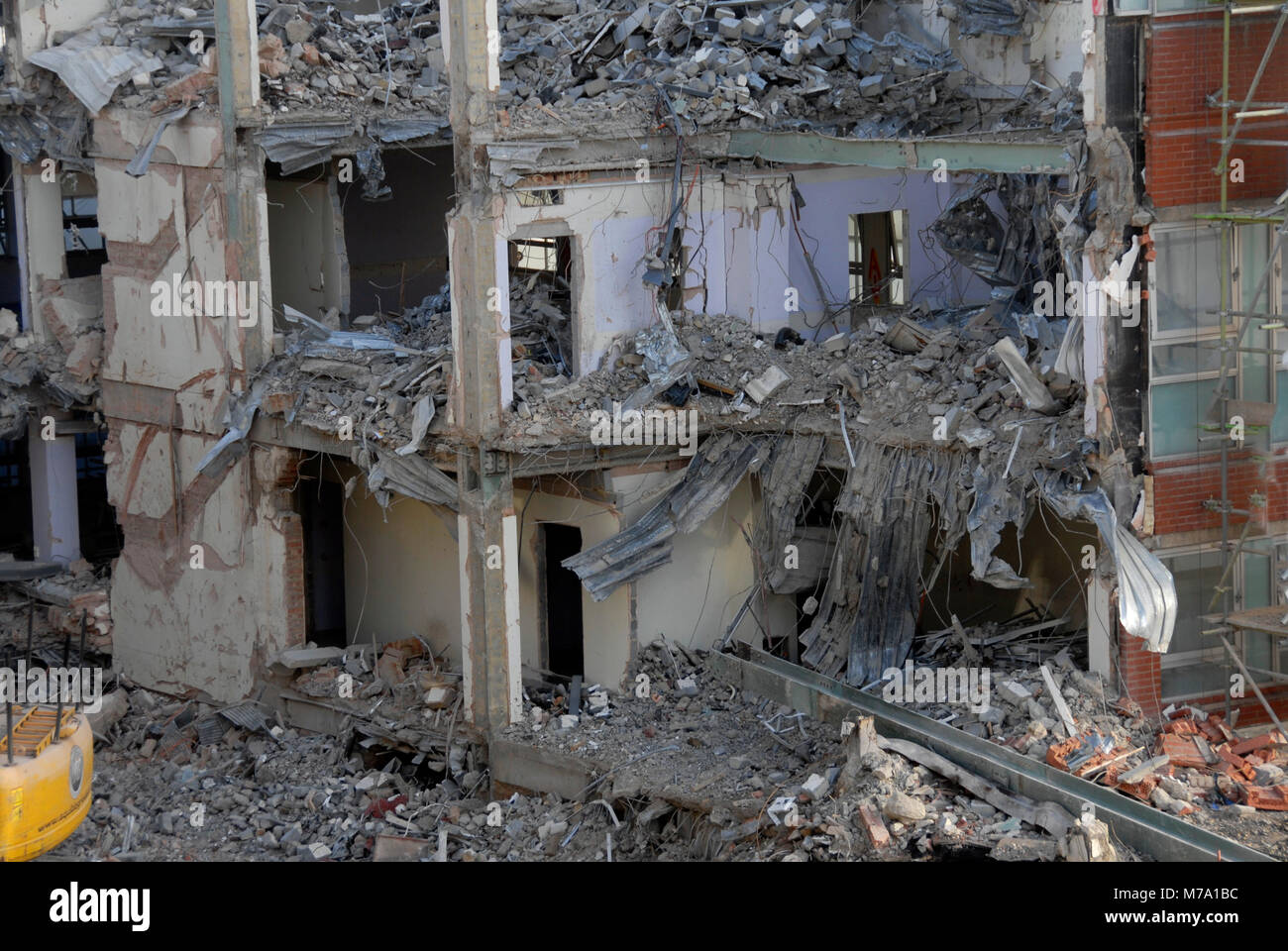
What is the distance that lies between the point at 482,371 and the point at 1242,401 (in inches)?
274

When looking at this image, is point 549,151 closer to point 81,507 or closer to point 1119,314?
point 1119,314

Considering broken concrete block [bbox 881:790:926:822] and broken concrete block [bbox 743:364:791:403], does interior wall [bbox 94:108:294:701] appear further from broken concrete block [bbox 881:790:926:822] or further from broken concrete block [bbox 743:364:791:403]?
broken concrete block [bbox 881:790:926:822]

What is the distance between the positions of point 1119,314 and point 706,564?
542cm

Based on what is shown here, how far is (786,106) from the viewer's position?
20438 millimetres

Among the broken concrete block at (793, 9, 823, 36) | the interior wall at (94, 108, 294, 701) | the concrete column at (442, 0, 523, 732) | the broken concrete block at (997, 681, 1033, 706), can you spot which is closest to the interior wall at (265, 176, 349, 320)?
the interior wall at (94, 108, 294, 701)

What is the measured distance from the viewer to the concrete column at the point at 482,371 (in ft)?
59.5

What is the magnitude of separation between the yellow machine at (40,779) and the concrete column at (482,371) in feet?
13.1

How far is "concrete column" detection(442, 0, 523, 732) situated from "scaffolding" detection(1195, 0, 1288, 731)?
21.6ft

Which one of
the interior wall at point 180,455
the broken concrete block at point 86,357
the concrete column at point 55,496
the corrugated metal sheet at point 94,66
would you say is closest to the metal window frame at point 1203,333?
the interior wall at point 180,455

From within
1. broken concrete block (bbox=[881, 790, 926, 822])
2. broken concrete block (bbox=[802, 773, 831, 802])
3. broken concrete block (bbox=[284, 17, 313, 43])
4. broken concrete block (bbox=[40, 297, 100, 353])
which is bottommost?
broken concrete block (bbox=[802, 773, 831, 802])

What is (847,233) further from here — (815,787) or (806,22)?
(815,787)

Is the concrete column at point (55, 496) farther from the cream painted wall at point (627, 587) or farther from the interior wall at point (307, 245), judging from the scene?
the cream painted wall at point (627, 587)

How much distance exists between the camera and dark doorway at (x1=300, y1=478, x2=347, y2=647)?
22.7m
